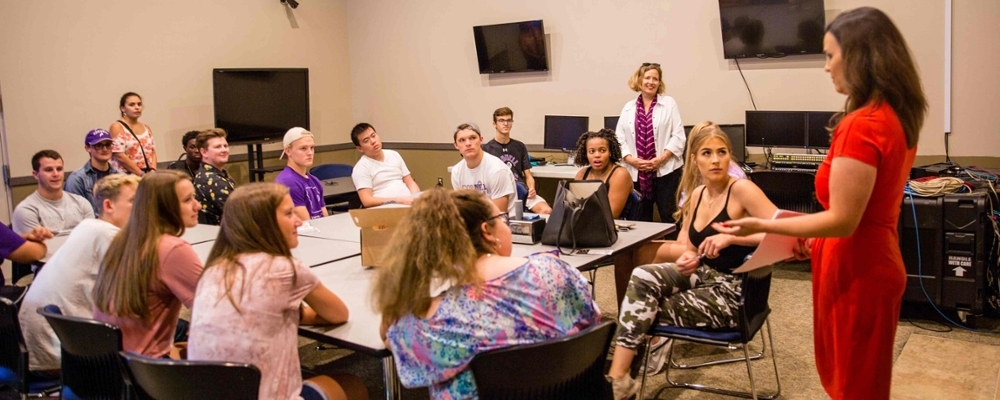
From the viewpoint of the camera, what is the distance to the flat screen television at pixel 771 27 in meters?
5.89

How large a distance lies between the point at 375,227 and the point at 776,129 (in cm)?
402

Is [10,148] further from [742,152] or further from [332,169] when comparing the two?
[742,152]

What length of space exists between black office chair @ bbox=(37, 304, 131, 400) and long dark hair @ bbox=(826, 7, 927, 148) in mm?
2002

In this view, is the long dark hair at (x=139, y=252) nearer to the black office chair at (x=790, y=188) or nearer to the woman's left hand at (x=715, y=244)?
the woman's left hand at (x=715, y=244)

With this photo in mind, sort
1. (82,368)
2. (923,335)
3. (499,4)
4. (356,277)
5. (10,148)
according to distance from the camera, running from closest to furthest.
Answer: (82,368), (356,277), (923,335), (10,148), (499,4)

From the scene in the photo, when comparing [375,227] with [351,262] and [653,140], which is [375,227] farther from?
[653,140]

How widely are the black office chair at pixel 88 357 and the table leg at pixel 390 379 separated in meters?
0.73

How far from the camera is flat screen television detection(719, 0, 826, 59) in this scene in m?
5.89

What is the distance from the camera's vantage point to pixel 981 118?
554cm

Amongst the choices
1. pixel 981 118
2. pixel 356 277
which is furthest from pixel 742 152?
pixel 356 277

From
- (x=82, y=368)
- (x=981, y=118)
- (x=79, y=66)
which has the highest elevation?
(x=79, y=66)

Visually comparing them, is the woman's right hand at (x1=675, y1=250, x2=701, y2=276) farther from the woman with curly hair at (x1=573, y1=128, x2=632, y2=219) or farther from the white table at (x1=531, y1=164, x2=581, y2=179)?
the white table at (x1=531, y1=164, x2=581, y2=179)

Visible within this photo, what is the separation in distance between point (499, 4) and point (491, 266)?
6.12 m

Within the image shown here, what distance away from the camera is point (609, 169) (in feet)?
14.0
